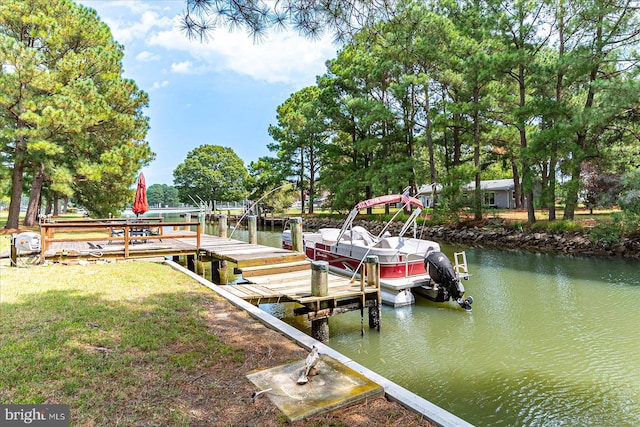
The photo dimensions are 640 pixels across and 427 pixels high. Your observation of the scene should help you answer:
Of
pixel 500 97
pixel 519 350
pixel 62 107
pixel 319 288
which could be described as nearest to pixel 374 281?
pixel 319 288

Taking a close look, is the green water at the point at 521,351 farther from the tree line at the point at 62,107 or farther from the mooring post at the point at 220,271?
the tree line at the point at 62,107

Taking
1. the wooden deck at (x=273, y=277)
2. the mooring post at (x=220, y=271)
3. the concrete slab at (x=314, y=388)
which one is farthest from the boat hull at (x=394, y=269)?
the concrete slab at (x=314, y=388)

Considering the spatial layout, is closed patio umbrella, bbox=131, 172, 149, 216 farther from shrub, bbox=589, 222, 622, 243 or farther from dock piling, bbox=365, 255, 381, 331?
shrub, bbox=589, 222, 622, 243

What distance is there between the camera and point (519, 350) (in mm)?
6211

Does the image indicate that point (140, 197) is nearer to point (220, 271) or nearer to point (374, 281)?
point (220, 271)

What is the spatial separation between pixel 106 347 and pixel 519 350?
644cm

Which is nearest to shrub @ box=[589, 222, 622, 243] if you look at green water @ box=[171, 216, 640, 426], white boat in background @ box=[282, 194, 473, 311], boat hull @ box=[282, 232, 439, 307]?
green water @ box=[171, 216, 640, 426]

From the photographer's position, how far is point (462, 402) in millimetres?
4617

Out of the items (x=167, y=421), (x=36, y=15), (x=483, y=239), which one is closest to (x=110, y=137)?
(x=36, y=15)

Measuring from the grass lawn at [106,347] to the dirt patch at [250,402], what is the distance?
0.11 m

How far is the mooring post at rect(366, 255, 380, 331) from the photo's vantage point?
7145 millimetres

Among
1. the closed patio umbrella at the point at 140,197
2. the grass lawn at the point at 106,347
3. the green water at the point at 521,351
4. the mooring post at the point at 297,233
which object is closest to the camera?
the grass lawn at the point at 106,347

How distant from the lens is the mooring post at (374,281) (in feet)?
23.4

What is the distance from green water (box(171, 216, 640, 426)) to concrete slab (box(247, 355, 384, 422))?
197cm
